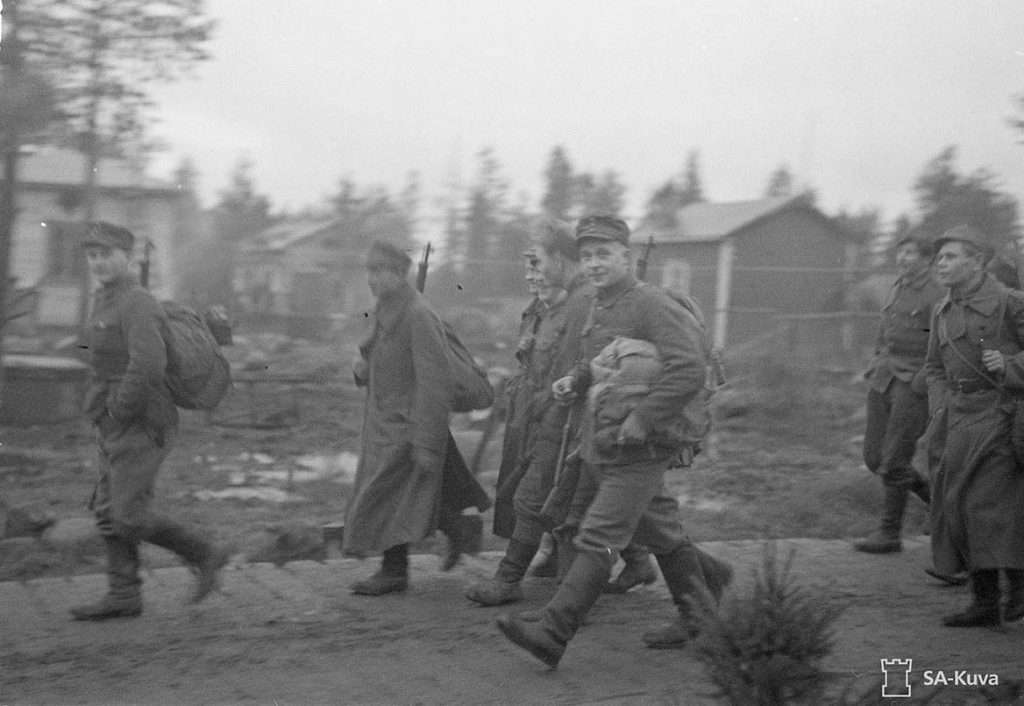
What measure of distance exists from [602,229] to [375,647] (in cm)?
202

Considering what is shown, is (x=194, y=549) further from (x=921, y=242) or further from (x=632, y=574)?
(x=921, y=242)

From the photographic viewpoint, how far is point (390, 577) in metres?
6.28

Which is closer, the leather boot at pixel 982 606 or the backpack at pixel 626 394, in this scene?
the backpack at pixel 626 394

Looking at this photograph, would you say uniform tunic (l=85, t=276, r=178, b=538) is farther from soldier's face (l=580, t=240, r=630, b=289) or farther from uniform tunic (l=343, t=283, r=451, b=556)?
soldier's face (l=580, t=240, r=630, b=289)

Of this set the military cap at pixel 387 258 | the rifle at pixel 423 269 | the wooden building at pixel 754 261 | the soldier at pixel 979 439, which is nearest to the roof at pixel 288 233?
the wooden building at pixel 754 261

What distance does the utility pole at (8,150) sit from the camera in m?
6.27

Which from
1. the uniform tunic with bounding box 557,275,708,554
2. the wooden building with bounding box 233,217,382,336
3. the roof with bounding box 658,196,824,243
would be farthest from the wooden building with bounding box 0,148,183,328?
the roof with bounding box 658,196,824,243

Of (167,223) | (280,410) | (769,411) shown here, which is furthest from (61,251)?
(769,411)

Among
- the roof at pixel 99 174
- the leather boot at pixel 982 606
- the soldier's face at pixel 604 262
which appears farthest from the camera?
the roof at pixel 99 174

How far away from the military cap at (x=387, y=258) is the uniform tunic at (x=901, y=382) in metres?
2.99

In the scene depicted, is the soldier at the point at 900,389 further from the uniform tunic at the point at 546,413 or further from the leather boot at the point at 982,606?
the uniform tunic at the point at 546,413

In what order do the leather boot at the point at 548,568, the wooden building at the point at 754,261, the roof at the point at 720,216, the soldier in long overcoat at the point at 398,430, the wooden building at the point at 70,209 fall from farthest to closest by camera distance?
the roof at the point at 720,216
the wooden building at the point at 754,261
the wooden building at the point at 70,209
the leather boot at the point at 548,568
the soldier in long overcoat at the point at 398,430

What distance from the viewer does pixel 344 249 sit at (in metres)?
18.5

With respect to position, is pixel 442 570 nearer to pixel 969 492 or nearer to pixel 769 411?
pixel 969 492
